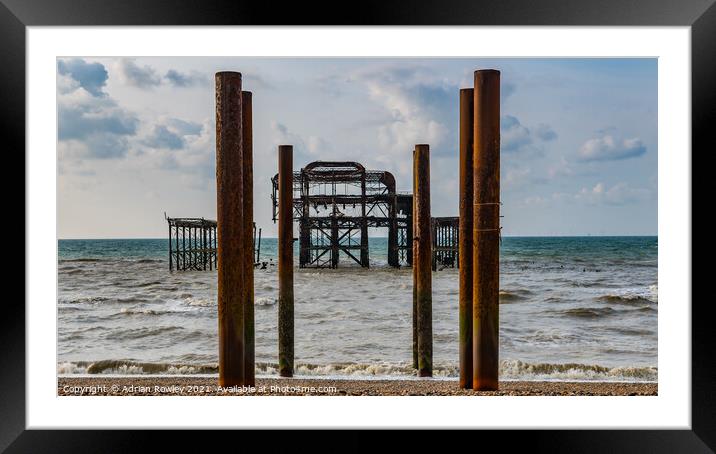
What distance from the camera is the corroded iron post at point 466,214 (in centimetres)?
583

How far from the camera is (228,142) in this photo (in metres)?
5.18

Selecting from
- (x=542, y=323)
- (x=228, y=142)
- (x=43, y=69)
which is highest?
(x=43, y=69)

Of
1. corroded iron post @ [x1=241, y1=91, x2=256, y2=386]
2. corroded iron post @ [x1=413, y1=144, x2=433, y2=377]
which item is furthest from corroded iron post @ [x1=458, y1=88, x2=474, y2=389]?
corroded iron post @ [x1=241, y1=91, x2=256, y2=386]

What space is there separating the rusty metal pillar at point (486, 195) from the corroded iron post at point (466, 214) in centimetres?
51

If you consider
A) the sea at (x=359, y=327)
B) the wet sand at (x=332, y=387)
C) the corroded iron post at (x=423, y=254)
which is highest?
the corroded iron post at (x=423, y=254)

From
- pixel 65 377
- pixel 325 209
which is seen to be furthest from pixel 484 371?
pixel 325 209

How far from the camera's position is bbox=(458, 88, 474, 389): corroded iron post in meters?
5.83

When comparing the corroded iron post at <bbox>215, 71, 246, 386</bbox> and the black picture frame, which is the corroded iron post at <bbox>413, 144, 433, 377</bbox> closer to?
the corroded iron post at <bbox>215, 71, 246, 386</bbox>

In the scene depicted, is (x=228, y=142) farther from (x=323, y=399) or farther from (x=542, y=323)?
(x=542, y=323)

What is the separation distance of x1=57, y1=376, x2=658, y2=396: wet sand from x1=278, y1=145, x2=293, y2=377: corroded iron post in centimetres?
57
